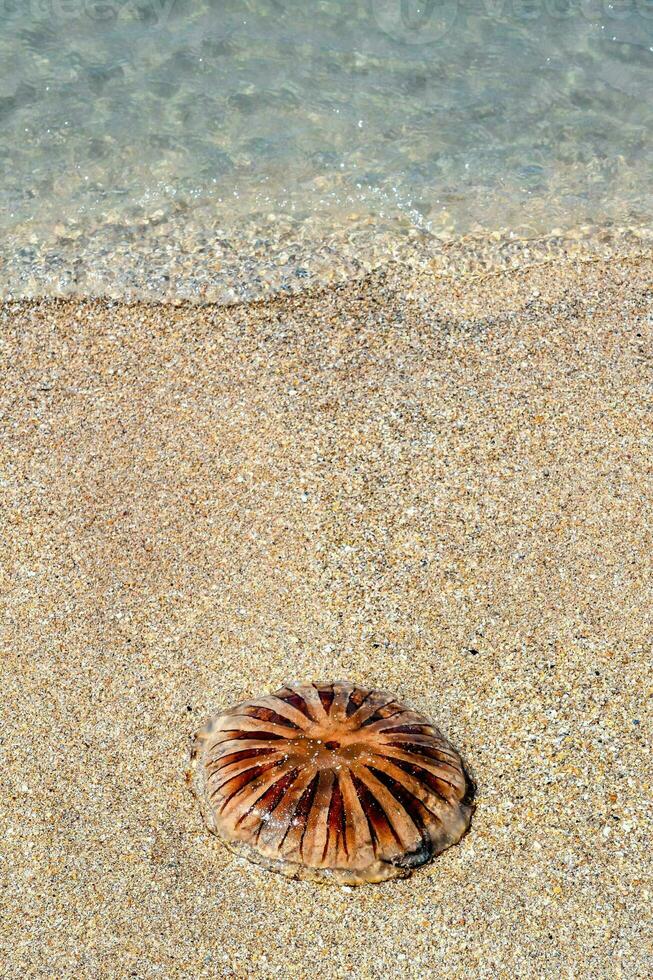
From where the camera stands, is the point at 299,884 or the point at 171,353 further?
the point at 171,353

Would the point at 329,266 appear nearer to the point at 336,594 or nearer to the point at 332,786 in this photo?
the point at 336,594

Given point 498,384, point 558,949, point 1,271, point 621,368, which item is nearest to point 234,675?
point 558,949

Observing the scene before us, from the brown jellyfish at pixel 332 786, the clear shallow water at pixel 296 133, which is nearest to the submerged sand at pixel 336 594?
the brown jellyfish at pixel 332 786

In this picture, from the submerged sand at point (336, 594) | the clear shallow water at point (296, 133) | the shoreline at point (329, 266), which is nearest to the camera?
the submerged sand at point (336, 594)

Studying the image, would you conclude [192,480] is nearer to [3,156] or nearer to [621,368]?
[621,368]

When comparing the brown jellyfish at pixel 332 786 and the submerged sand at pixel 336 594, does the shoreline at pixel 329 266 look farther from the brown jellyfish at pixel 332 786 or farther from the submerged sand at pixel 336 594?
the brown jellyfish at pixel 332 786

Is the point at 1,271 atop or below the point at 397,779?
below

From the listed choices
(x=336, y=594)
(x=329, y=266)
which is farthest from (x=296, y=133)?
(x=336, y=594)
